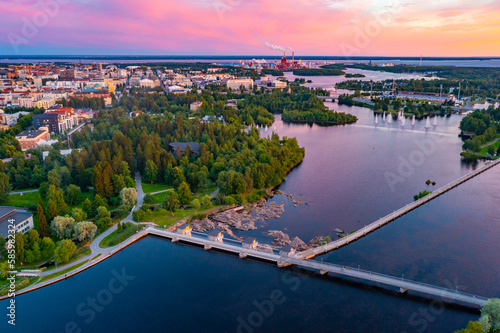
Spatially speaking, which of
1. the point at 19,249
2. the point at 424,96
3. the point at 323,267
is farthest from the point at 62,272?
the point at 424,96

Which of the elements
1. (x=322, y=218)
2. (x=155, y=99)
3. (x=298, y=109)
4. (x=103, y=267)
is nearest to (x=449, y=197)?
(x=322, y=218)

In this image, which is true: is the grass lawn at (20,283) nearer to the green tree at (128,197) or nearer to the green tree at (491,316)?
the green tree at (128,197)

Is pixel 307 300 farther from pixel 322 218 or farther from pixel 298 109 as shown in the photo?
pixel 298 109

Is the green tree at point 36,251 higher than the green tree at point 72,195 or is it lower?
lower

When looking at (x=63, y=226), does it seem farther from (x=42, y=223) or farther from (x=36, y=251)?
(x=36, y=251)

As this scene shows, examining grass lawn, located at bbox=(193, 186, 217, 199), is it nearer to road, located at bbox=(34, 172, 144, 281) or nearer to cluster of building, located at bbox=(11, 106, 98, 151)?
road, located at bbox=(34, 172, 144, 281)

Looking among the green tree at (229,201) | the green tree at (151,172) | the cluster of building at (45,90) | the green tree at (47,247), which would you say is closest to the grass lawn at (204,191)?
the green tree at (229,201)
